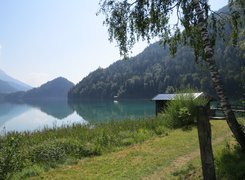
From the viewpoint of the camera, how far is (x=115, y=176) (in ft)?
32.3

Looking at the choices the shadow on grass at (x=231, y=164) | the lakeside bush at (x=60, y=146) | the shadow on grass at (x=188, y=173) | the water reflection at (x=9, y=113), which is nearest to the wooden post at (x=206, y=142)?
the shadow on grass at (x=231, y=164)

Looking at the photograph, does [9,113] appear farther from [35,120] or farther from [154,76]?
[154,76]

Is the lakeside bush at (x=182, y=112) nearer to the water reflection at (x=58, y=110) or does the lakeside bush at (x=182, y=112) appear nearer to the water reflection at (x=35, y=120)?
the water reflection at (x=35, y=120)

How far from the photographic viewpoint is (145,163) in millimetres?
11203

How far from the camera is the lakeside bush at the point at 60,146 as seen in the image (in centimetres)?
834

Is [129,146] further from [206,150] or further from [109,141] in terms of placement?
[206,150]

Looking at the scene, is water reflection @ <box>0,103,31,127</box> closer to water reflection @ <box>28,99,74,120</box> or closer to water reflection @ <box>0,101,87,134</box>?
water reflection @ <box>0,101,87,134</box>

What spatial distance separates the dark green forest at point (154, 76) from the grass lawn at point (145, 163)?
212ft

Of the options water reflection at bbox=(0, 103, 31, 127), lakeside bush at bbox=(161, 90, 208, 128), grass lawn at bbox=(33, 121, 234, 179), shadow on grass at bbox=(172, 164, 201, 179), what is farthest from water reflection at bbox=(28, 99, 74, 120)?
shadow on grass at bbox=(172, 164, 201, 179)

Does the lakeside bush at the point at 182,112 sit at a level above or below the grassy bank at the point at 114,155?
above

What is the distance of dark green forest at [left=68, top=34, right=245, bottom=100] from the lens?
9069cm

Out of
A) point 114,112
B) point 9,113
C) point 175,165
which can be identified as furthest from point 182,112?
point 9,113

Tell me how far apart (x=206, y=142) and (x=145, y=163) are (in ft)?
17.5

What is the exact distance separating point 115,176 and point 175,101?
11.4 meters
